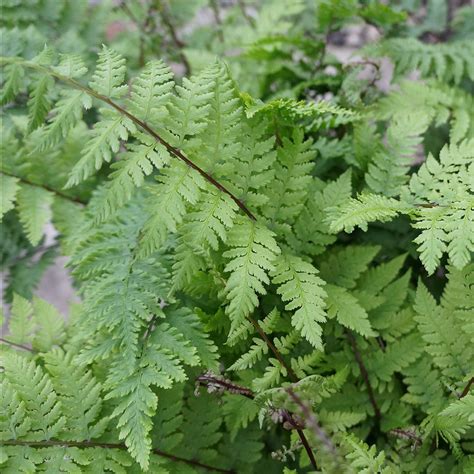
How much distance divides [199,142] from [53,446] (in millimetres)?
755

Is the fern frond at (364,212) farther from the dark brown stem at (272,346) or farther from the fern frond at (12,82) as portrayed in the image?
the fern frond at (12,82)

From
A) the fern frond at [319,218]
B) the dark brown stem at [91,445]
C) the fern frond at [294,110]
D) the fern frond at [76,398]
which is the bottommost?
the dark brown stem at [91,445]

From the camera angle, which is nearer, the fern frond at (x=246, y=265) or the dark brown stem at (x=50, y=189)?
the fern frond at (x=246, y=265)

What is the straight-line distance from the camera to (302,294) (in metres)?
1.32

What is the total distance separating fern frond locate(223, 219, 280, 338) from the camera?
4.08ft

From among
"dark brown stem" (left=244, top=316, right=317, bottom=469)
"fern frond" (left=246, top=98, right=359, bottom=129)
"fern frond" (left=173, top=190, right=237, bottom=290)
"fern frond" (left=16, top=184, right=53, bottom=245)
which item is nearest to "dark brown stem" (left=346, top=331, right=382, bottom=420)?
"dark brown stem" (left=244, top=316, right=317, bottom=469)

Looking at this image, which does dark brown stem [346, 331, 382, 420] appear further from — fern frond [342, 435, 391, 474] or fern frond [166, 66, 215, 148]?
fern frond [166, 66, 215, 148]

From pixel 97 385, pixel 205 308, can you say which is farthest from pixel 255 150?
pixel 97 385

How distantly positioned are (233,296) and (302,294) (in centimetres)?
16

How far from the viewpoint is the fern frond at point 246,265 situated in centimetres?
124

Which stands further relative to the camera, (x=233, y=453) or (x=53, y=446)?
(x=233, y=453)

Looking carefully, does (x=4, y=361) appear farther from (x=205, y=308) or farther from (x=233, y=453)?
(x=233, y=453)

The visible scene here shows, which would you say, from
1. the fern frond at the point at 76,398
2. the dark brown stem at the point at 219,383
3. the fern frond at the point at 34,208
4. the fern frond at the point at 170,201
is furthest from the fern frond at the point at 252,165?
the fern frond at the point at 34,208

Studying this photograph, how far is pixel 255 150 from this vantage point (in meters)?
1.40
